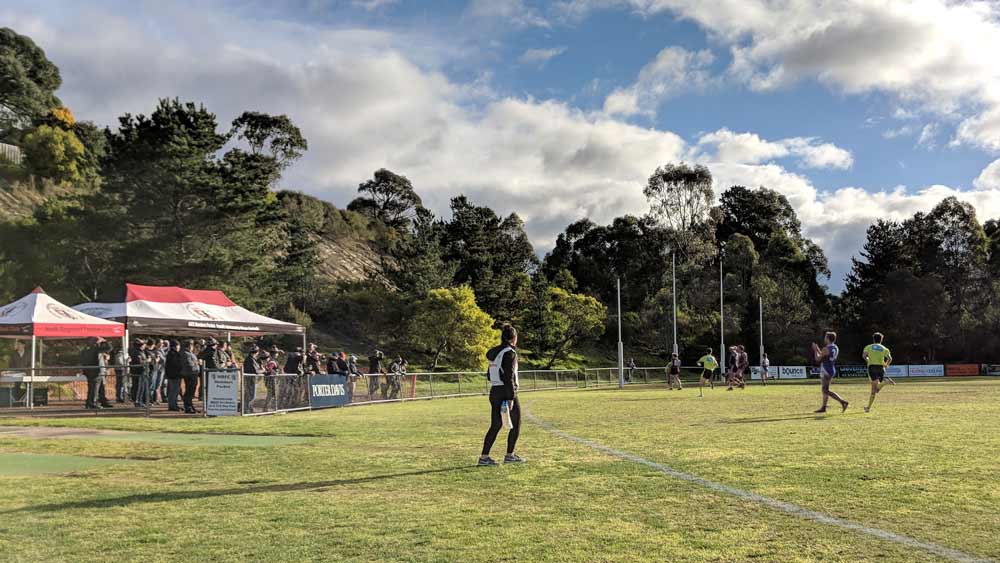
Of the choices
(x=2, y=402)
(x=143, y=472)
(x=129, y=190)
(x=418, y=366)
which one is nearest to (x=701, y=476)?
(x=143, y=472)

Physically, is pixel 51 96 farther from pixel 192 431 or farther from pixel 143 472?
A: pixel 143 472

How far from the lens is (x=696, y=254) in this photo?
86312 mm

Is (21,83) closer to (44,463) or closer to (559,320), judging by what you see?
(559,320)

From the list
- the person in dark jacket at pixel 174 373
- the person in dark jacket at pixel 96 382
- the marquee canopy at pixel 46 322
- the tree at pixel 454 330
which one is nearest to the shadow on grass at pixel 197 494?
the person in dark jacket at pixel 174 373

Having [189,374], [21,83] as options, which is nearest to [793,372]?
[189,374]

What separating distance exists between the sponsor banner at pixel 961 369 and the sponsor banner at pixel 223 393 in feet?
217

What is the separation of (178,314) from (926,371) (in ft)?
205

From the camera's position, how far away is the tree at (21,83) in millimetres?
67438

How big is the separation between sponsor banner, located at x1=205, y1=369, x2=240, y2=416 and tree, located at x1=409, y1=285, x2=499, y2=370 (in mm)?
34895

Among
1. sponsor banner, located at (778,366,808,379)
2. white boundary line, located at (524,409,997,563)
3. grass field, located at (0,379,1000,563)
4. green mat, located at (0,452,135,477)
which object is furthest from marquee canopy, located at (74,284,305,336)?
sponsor banner, located at (778,366,808,379)

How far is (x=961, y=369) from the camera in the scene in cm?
7100

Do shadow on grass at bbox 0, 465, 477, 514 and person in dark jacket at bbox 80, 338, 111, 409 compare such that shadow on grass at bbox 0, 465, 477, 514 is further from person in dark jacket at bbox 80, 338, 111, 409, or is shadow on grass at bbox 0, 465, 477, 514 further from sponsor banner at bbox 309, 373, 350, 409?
sponsor banner at bbox 309, 373, 350, 409

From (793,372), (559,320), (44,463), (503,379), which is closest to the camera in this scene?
(503,379)

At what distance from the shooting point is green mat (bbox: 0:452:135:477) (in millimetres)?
11164
